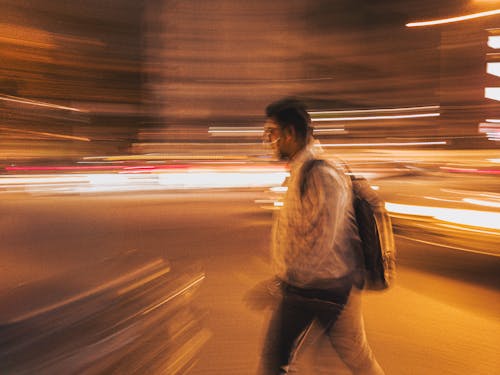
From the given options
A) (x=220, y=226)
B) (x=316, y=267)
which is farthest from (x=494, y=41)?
(x=316, y=267)

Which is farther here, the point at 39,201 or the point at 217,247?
the point at 39,201

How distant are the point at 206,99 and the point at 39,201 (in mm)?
17361

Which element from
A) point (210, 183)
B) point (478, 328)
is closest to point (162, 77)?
point (210, 183)

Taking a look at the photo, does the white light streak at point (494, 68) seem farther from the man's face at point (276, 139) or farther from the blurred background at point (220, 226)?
the man's face at point (276, 139)

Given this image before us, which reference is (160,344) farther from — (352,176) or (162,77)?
(162,77)

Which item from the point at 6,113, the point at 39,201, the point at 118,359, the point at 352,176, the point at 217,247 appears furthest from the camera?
the point at 6,113

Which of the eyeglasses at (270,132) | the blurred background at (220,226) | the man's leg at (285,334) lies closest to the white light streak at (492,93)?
the blurred background at (220,226)

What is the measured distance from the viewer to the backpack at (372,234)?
247cm

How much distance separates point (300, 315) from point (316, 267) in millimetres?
230

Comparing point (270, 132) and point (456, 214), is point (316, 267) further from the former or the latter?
point (456, 214)

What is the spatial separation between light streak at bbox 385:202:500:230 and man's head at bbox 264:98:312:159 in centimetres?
493

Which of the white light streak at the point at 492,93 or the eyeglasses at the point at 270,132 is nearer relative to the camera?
the eyeglasses at the point at 270,132

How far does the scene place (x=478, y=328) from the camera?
15.5ft

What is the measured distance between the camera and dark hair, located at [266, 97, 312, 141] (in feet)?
8.65
